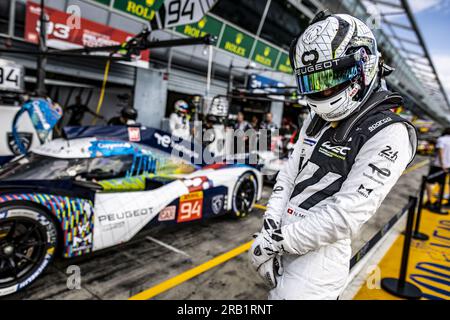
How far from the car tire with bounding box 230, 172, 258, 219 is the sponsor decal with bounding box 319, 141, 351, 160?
3323mm

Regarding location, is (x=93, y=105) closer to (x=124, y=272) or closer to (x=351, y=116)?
(x=124, y=272)

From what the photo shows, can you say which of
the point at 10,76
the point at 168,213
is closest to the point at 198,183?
the point at 168,213

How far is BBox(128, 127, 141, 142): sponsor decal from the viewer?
3.70 meters

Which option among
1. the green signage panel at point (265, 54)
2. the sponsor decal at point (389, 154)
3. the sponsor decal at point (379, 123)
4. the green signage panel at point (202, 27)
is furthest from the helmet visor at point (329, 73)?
the green signage panel at point (265, 54)

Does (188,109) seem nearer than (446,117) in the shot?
Yes

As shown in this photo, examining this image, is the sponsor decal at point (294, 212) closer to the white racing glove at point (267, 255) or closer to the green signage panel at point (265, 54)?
the white racing glove at point (267, 255)

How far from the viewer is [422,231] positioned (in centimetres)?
477

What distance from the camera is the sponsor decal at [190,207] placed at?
379 centimetres

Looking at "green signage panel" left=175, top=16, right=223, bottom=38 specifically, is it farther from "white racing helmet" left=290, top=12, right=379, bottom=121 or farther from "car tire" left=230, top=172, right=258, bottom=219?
"white racing helmet" left=290, top=12, right=379, bottom=121

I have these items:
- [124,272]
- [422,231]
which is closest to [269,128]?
[422,231]

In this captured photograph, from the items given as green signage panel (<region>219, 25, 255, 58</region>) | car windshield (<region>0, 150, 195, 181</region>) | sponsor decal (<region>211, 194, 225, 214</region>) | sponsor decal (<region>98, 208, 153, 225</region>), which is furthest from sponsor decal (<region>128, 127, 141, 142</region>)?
green signage panel (<region>219, 25, 255, 58</region>)

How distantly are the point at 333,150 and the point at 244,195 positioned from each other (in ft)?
12.1

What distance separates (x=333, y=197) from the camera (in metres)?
1.27
